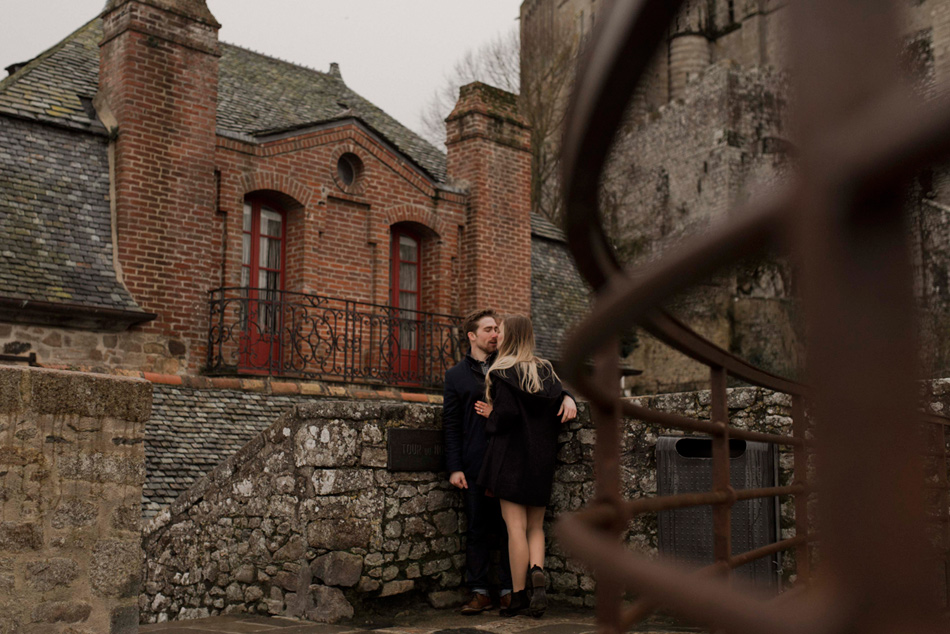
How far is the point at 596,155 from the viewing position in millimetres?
774

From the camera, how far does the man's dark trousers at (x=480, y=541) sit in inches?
234

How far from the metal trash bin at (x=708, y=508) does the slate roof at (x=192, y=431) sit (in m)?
4.97

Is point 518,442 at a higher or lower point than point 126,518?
higher

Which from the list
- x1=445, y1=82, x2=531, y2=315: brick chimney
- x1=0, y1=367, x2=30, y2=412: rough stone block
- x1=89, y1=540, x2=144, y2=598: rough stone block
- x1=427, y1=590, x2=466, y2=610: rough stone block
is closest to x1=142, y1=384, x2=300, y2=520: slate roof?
x1=427, y1=590, x2=466, y2=610: rough stone block

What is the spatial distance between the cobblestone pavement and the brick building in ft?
22.7

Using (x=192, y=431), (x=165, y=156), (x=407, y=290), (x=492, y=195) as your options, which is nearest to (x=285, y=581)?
(x=192, y=431)

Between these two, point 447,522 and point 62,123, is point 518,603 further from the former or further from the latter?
point 62,123

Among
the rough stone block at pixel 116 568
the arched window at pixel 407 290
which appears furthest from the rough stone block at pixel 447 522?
the arched window at pixel 407 290

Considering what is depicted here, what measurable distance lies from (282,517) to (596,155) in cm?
572

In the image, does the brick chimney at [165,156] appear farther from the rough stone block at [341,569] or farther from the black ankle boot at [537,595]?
the black ankle boot at [537,595]

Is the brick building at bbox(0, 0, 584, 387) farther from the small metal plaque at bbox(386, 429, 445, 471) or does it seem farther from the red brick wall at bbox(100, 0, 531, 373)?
the small metal plaque at bbox(386, 429, 445, 471)

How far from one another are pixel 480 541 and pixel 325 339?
867 centimetres

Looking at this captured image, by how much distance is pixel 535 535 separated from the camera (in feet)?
18.9

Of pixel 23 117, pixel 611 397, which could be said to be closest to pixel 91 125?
pixel 23 117
